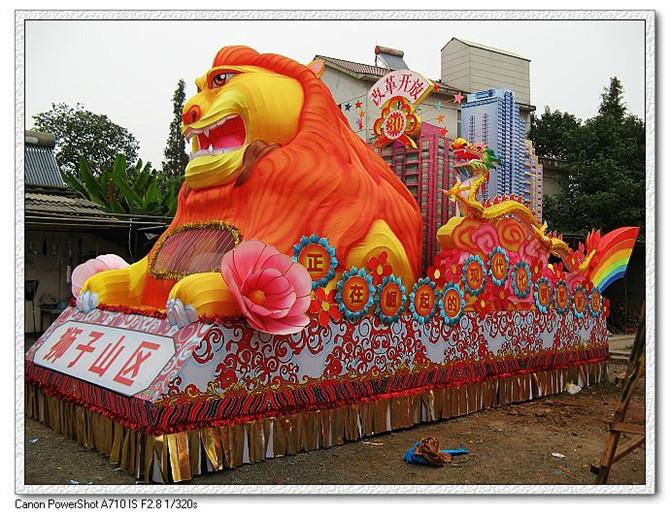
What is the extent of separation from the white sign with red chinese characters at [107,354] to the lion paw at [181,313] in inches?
5.4

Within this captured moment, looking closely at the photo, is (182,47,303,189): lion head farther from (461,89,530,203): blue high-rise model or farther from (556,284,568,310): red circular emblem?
(556,284,568,310): red circular emblem

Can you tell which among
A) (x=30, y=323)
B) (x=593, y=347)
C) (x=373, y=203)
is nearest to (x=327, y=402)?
(x=373, y=203)

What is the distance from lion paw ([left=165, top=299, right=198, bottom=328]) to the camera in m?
3.99

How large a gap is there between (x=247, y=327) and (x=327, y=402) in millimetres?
925

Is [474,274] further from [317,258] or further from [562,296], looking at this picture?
[317,258]

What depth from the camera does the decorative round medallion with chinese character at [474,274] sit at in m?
5.78

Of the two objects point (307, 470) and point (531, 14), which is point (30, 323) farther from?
point (531, 14)

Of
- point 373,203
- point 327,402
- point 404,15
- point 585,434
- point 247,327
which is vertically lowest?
point 585,434

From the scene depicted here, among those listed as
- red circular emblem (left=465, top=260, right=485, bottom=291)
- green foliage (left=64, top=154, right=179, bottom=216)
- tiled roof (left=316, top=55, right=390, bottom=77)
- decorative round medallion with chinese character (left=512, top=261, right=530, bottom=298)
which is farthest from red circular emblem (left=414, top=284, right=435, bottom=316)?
green foliage (left=64, top=154, right=179, bottom=216)

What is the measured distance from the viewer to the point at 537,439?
4934mm

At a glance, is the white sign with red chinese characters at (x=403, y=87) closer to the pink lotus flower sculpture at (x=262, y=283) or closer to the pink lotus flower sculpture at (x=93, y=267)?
the pink lotus flower sculpture at (x=262, y=283)

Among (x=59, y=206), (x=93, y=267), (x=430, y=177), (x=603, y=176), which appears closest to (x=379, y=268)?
(x=430, y=177)

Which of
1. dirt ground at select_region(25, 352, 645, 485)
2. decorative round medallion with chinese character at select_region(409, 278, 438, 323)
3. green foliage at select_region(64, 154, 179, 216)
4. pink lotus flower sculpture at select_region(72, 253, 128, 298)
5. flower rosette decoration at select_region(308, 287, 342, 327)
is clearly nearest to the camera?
dirt ground at select_region(25, 352, 645, 485)

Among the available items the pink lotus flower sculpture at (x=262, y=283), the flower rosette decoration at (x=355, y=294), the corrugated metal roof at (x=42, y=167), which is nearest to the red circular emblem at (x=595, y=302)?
the flower rosette decoration at (x=355, y=294)
